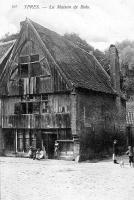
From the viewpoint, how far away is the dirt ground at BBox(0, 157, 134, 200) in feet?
40.7

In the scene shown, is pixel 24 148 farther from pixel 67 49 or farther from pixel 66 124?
pixel 67 49

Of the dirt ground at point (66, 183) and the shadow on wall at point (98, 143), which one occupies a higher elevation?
the shadow on wall at point (98, 143)

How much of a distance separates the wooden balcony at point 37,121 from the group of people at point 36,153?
1.70 metres

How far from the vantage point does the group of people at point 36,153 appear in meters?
25.3

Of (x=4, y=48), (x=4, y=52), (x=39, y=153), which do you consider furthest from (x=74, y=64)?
(x=4, y=48)

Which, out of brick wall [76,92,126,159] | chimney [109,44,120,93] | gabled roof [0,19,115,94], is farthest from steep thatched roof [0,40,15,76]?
chimney [109,44,120,93]

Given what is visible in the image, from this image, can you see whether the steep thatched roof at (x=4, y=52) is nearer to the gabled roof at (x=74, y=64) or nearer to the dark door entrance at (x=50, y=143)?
the gabled roof at (x=74, y=64)

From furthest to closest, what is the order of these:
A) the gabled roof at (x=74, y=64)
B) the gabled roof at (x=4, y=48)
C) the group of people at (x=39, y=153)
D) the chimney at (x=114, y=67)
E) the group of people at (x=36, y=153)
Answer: the gabled roof at (x=4, y=48) < the chimney at (x=114, y=67) < the group of people at (x=36, y=153) < the group of people at (x=39, y=153) < the gabled roof at (x=74, y=64)

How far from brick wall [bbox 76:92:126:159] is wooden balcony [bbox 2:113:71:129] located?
1.13 metres

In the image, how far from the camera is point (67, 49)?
1118 inches

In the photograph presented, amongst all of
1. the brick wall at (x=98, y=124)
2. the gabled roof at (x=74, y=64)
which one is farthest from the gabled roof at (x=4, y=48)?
the brick wall at (x=98, y=124)

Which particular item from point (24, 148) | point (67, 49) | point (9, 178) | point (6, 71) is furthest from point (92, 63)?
point (9, 178)

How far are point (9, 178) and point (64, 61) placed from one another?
38.5 feet

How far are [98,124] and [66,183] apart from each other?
39.5 feet
